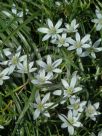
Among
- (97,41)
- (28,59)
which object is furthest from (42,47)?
(97,41)

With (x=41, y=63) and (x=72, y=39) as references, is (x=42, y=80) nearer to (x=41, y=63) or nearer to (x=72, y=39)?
(x=41, y=63)

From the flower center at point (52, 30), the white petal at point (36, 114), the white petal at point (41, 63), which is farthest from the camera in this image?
the flower center at point (52, 30)

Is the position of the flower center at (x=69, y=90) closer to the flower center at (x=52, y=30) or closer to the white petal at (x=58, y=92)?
the white petal at (x=58, y=92)

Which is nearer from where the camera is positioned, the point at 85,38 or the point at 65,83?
the point at 65,83

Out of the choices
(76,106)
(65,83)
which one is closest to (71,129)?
(76,106)

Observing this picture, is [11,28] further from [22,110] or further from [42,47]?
[22,110]

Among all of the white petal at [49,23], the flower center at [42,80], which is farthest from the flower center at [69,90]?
the white petal at [49,23]

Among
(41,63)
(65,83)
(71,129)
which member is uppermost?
(41,63)

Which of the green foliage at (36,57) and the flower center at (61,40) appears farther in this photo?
the flower center at (61,40)

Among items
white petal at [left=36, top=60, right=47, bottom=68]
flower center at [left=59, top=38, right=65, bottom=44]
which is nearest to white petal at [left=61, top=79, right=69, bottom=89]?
white petal at [left=36, top=60, right=47, bottom=68]

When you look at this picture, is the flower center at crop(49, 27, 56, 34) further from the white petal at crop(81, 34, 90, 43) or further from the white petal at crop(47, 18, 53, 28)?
the white petal at crop(81, 34, 90, 43)

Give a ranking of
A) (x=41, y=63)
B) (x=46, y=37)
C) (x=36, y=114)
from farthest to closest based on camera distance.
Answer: (x=46, y=37) → (x=41, y=63) → (x=36, y=114)
